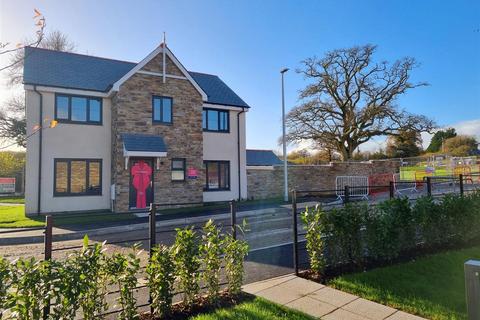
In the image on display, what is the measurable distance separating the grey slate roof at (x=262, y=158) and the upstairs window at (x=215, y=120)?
11.8m

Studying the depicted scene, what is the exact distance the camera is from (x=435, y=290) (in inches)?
202

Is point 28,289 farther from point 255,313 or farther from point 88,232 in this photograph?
point 88,232

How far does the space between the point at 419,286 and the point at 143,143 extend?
43.1ft

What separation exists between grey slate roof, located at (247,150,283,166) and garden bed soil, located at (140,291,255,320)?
26.9m

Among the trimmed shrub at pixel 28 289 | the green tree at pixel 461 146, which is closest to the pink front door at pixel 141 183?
the trimmed shrub at pixel 28 289

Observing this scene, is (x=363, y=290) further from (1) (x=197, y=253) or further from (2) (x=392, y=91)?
(2) (x=392, y=91)

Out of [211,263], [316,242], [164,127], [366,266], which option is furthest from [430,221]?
[164,127]

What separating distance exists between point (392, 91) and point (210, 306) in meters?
33.7

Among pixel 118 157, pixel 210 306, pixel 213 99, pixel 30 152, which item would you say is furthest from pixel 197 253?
pixel 213 99

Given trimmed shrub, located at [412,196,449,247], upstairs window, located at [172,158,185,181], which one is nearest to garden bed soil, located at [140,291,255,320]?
trimmed shrub, located at [412,196,449,247]

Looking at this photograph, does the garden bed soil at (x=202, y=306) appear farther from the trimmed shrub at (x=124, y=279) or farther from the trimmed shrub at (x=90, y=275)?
the trimmed shrub at (x=90, y=275)

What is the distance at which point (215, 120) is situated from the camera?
20.0 meters

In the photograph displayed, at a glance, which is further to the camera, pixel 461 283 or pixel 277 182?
pixel 277 182

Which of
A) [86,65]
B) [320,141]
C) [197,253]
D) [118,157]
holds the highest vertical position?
[86,65]
